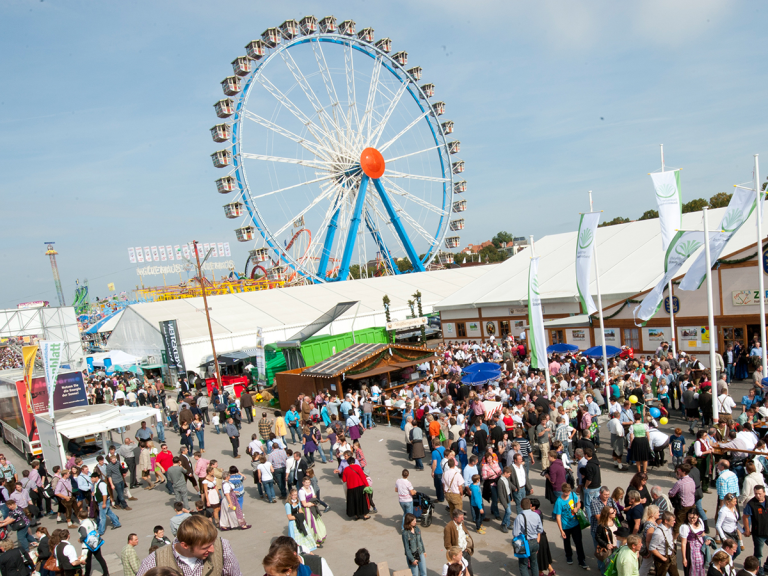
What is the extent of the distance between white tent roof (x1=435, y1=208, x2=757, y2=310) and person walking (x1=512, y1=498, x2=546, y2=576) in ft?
51.3

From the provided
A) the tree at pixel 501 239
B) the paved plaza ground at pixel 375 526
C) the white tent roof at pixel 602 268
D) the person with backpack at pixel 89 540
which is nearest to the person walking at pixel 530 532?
the paved plaza ground at pixel 375 526

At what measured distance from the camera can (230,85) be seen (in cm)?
3381

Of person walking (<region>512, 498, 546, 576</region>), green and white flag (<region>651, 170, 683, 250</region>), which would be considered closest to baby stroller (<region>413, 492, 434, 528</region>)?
person walking (<region>512, 498, 546, 576</region>)

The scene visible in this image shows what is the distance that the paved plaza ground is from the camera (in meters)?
8.15

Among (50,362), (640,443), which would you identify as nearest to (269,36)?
(50,362)

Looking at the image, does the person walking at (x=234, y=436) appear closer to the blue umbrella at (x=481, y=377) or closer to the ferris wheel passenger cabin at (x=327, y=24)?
the blue umbrella at (x=481, y=377)

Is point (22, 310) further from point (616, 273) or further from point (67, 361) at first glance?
point (616, 273)

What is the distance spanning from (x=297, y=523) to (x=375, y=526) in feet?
5.88

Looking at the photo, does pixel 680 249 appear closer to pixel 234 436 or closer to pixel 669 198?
pixel 669 198

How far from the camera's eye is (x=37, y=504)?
1241 cm

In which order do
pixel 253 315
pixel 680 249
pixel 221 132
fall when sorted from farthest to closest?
pixel 221 132
pixel 253 315
pixel 680 249

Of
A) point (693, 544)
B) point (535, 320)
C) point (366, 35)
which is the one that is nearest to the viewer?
point (693, 544)

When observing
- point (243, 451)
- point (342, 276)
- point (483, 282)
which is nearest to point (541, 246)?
point (483, 282)

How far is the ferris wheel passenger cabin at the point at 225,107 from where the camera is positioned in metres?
33.8
